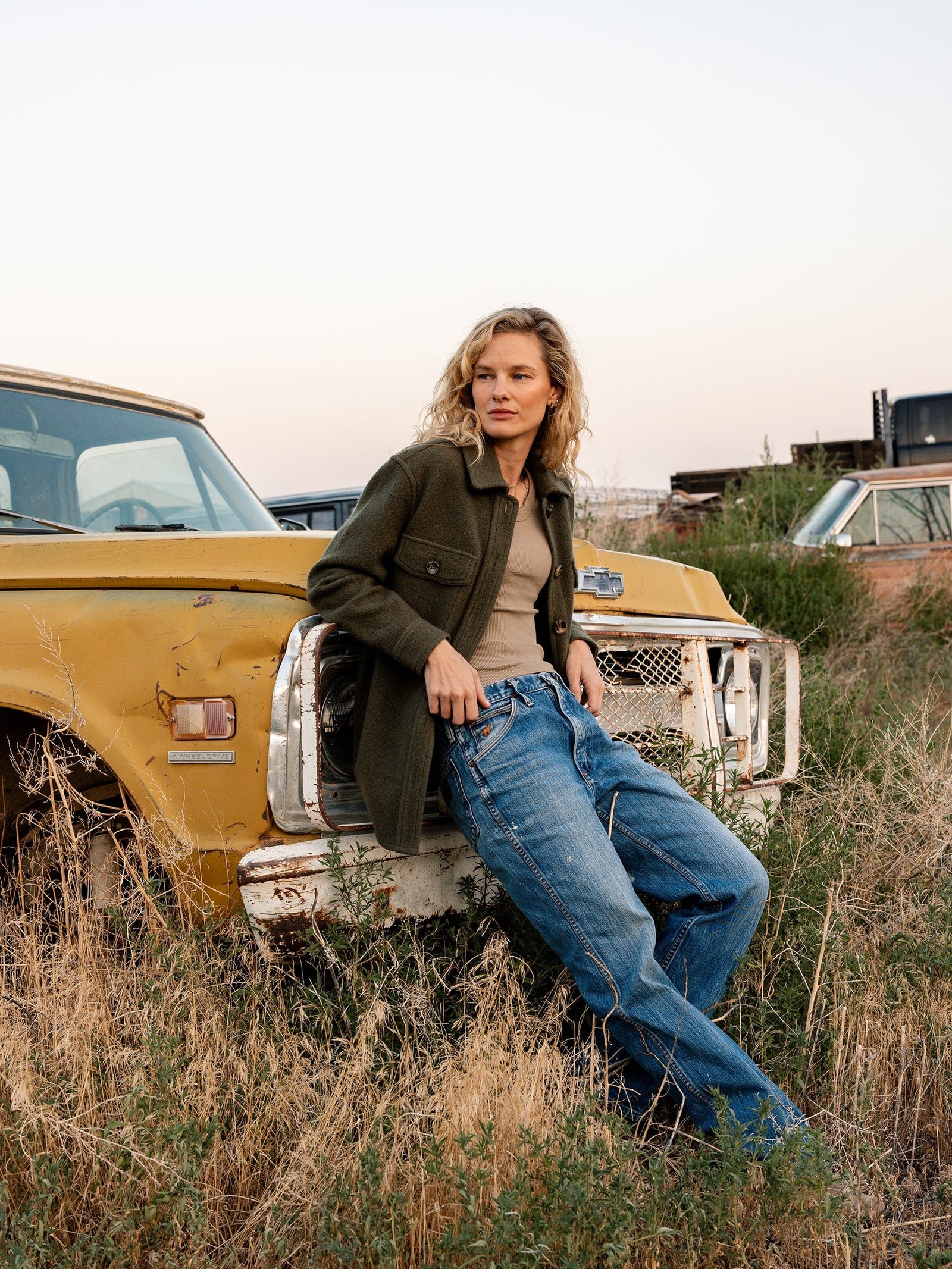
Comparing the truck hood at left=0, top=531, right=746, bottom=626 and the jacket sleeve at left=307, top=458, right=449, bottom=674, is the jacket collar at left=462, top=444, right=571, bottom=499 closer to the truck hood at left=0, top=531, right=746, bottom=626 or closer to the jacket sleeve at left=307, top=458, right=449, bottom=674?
the jacket sleeve at left=307, top=458, right=449, bottom=674

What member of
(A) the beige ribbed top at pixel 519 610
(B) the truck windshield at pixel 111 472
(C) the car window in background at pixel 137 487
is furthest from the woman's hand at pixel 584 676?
(C) the car window in background at pixel 137 487

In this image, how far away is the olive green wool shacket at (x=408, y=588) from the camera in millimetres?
2494

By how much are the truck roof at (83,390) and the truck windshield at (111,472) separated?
0.03m

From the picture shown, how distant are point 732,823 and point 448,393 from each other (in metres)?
1.49

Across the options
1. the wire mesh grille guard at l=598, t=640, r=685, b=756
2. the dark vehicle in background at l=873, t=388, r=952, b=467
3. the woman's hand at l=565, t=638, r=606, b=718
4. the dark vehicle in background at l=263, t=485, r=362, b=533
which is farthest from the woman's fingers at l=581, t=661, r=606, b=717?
the dark vehicle in background at l=873, t=388, r=952, b=467

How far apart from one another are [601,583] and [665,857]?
35.2 inches

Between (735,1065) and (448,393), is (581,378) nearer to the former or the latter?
(448,393)

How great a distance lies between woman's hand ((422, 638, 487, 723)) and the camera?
248cm

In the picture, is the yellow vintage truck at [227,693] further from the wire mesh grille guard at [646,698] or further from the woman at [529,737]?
the woman at [529,737]

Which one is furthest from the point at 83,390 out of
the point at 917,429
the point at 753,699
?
the point at 917,429

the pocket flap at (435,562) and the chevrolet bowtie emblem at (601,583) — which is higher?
the pocket flap at (435,562)

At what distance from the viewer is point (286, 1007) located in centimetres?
274

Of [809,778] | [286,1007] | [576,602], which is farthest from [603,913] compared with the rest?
[809,778]

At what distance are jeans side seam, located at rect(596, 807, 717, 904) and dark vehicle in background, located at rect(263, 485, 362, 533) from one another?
5994mm
